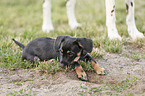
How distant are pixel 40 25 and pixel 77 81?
15.3 ft

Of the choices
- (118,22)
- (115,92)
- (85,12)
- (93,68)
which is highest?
(85,12)

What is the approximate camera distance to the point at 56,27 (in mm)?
7336

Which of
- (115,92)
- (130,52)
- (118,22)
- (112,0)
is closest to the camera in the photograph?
(115,92)

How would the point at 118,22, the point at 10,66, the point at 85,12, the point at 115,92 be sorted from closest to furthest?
the point at 115,92 → the point at 10,66 → the point at 118,22 → the point at 85,12

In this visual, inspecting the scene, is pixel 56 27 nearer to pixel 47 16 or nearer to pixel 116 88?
pixel 47 16

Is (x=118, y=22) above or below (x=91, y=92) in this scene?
above

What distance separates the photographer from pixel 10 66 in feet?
12.9

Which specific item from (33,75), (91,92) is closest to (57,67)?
(33,75)

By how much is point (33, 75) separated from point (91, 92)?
1.17 metres

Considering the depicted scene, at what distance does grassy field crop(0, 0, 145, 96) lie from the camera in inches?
167

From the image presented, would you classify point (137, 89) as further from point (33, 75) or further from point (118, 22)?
point (118, 22)

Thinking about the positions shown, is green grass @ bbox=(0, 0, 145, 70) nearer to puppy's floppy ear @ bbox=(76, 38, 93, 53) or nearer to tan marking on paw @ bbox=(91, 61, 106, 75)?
tan marking on paw @ bbox=(91, 61, 106, 75)

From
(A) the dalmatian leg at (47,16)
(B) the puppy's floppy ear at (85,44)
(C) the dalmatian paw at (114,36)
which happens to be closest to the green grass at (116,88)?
(B) the puppy's floppy ear at (85,44)

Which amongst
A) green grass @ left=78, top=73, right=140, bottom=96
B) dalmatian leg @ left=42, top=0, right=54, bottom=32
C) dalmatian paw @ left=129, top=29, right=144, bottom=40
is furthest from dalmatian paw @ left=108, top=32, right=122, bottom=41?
dalmatian leg @ left=42, top=0, right=54, bottom=32
